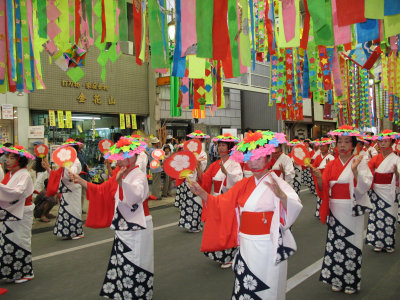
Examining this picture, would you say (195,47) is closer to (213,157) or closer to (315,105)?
(213,157)

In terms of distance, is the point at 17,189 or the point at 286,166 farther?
the point at 286,166

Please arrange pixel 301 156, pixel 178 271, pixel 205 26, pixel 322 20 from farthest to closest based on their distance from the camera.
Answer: pixel 178 271 < pixel 301 156 < pixel 205 26 < pixel 322 20

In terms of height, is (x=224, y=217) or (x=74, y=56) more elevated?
(x=74, y=56)

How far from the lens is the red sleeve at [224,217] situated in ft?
10.5

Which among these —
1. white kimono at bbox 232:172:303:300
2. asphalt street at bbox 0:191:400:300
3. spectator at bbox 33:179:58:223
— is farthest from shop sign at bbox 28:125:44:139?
white kimono at bbox 232:172:303:300

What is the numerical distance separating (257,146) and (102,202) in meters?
2.02

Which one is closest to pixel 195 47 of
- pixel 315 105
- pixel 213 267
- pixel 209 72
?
pixel 209 72

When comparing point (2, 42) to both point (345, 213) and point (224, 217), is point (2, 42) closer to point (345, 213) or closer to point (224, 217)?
point (224, 217)

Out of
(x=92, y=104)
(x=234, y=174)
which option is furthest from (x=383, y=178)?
(x=92, y=104)

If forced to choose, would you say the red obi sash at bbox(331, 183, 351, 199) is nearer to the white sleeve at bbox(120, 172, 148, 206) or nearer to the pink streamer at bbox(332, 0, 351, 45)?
the pink streamer at bbox(332, 0, 351, 45)

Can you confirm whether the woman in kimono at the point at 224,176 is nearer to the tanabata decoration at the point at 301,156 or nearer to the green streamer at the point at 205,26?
the tanabata decoration at the point at 301,156

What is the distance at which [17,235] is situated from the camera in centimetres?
468

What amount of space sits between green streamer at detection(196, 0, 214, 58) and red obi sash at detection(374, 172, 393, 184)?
13.1 feet

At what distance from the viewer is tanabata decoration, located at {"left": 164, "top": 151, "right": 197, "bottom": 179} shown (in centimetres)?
337
